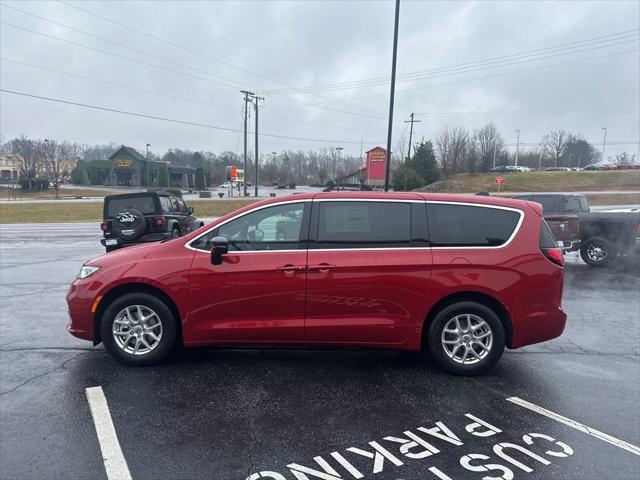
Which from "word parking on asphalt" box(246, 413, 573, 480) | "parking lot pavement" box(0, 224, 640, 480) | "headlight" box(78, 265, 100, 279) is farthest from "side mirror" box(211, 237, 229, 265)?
"word parking on asphalt" box(246, 413, 573, 480)

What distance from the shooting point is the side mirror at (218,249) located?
4.09 m

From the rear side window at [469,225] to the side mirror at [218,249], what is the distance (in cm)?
202

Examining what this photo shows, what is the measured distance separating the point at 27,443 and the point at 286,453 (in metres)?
1.88

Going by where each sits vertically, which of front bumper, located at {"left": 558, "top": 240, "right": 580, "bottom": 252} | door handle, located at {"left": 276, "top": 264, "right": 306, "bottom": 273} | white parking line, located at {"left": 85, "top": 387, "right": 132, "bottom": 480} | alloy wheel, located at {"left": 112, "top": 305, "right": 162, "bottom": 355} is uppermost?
door handle, located at {"left": 276, "top": 264, "right": 306, "bottom": 273}

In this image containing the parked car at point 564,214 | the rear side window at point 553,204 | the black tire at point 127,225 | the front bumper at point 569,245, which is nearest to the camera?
the front bumper at point 569,245

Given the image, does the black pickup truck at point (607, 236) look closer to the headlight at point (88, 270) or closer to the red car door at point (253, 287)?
the red car door at point (253, 287)

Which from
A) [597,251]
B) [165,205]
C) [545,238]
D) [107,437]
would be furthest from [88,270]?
[597,251]

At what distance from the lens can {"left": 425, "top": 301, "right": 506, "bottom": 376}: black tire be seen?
4.18 metres

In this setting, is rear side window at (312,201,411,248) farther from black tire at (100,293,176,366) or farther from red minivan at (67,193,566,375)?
black tire at (100,293,176,366)

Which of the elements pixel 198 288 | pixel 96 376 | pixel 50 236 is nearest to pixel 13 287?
pixel 96 376

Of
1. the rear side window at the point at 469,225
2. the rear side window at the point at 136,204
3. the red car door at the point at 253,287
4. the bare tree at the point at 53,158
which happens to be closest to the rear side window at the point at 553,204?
the rear side window at the point at 469,225

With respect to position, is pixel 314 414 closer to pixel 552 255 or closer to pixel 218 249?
pixel 218 249

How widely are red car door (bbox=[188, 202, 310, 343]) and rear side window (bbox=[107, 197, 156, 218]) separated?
818 cm

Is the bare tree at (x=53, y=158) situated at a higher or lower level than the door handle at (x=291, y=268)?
higher
